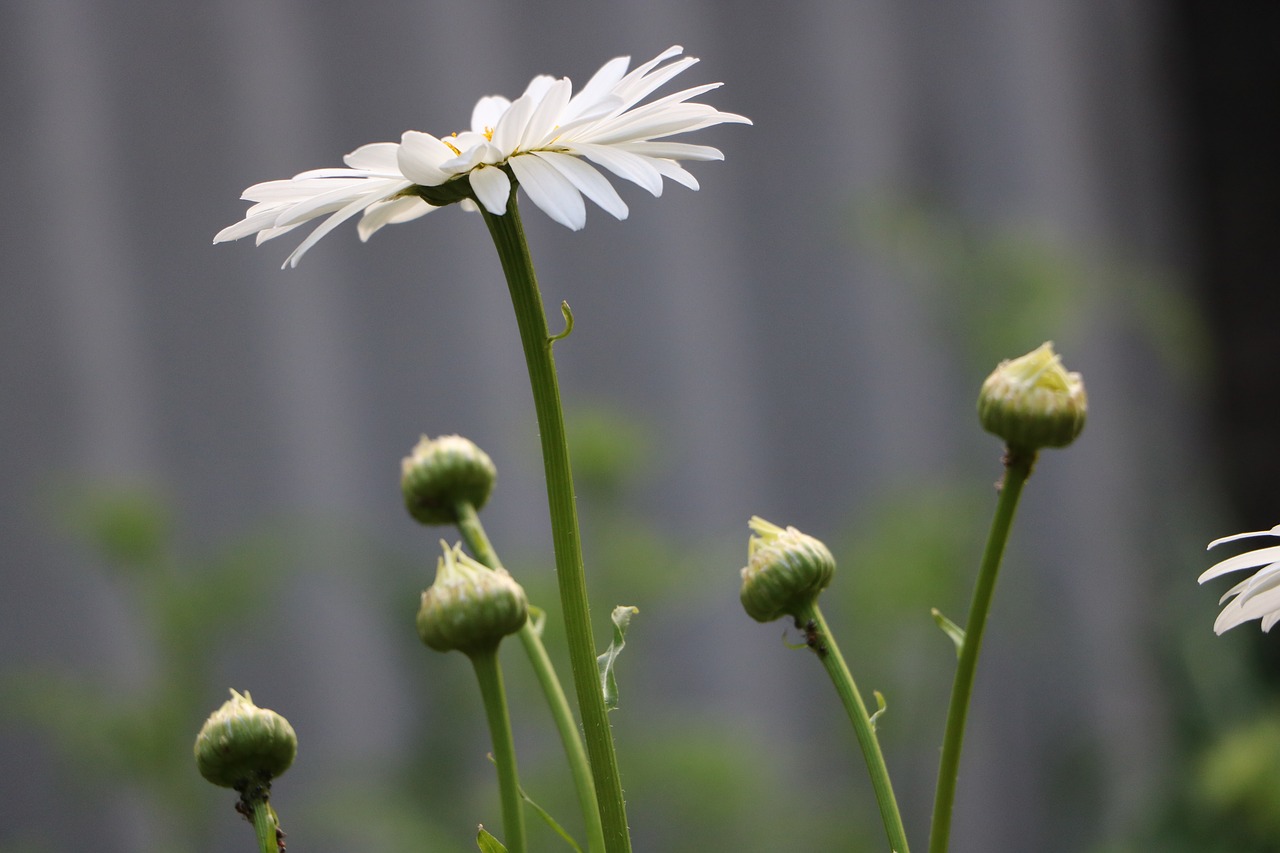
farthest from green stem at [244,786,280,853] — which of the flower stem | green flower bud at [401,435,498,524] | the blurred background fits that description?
the blurred background

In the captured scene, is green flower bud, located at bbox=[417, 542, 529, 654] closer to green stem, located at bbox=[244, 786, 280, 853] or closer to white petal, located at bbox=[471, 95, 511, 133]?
green stem, located at bbox=[244, 786, 280, 853]

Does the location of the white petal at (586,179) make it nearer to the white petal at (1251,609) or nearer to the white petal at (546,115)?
the white petal at (546,115)

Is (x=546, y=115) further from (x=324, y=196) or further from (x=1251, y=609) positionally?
(x=1251, y=609)

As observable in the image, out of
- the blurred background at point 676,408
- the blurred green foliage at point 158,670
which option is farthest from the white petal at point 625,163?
the blurred green foliage at point 158,670

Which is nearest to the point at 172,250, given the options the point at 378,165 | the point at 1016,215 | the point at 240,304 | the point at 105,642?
the point at 240,304

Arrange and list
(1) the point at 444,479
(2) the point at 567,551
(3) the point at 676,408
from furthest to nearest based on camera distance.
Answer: (3) the point at 676,408 → (1) the point at 444,479 → (2) the point at 567,551

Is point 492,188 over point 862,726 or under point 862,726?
over

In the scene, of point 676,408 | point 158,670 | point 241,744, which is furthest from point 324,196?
point 676,408

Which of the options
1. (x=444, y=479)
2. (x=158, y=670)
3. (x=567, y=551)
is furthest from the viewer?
(x=158, y=670)
